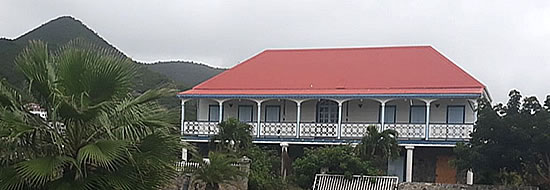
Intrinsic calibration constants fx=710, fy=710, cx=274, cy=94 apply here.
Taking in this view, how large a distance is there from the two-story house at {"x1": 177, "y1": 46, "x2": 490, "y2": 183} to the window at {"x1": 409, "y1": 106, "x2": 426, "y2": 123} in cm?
4

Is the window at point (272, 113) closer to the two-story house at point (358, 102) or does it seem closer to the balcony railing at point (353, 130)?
the two-story house at point (358, 102)

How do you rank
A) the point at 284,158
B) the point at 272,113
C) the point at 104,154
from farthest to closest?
the point at 272,113 → the point at 284,158 → the point at 104,154

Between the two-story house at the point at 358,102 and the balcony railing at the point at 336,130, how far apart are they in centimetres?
4

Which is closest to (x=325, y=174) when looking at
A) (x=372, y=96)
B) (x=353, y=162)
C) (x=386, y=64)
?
(x=353, y=162)

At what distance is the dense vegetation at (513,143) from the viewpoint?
1816 cm

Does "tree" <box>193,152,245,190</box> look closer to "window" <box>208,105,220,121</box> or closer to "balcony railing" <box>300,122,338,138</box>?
"balcony railing" <box>300,122,338,138</box>

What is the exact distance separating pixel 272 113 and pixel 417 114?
587 centimetres

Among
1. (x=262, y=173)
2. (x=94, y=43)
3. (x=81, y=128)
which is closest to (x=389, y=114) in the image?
(x=262, y=173)

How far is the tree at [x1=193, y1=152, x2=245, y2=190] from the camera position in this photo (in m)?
17.2

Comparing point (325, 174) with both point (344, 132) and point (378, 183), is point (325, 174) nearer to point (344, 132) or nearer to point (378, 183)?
point (378, 183)

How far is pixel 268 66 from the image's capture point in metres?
30.6

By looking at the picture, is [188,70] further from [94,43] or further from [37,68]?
[37,68]

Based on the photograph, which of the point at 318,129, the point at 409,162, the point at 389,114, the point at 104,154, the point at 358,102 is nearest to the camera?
the point at 104,154

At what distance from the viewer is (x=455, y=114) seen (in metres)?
26.4
